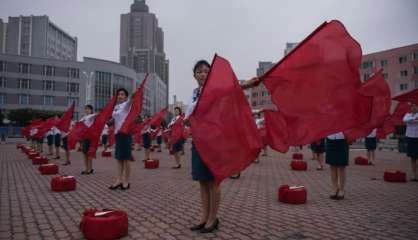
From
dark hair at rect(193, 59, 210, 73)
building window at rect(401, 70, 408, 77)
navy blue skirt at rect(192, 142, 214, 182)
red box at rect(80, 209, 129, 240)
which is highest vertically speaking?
building window at rect(401, 70, 408, 77)

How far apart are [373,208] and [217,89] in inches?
154

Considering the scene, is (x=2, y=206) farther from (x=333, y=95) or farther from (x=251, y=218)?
(x=333, y=95)

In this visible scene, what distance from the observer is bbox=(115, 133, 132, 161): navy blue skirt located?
8.09 metres

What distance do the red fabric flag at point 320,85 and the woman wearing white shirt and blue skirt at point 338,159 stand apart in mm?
2645

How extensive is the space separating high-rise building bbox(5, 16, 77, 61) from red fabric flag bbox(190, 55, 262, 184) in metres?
130

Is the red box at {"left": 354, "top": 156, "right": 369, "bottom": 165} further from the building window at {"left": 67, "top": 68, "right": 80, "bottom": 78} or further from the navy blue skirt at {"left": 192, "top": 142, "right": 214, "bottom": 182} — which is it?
the building window at {"left": 67, "top": 68, "right": 80, "bottom": 78}

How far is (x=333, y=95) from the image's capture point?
15.3ft

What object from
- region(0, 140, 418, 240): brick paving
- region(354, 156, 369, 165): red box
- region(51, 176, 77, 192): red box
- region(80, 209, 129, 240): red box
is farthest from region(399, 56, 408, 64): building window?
region(80, 209, 129, 240): red box

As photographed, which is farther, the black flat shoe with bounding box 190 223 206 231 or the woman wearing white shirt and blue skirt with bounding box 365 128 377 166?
the woman wearing white shirt and blue skirt with bounding box 365 128 377 166

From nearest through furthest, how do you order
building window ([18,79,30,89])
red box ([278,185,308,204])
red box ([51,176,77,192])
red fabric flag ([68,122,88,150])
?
red box ([278,185,308,204]) → red box ([51,176,77,192]) → red fabric flag ([68,122,88,150]) → building window ([18,79,30,89])

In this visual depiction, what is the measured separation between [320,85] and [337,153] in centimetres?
306

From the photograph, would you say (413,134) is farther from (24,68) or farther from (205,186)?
(24,68)

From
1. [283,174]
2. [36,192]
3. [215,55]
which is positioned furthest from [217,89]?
[283,174]

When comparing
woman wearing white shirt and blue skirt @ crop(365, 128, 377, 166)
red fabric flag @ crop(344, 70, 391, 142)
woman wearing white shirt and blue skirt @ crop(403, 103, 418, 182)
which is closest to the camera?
red fabric flag @ crop(344, 70, 391, 142)
